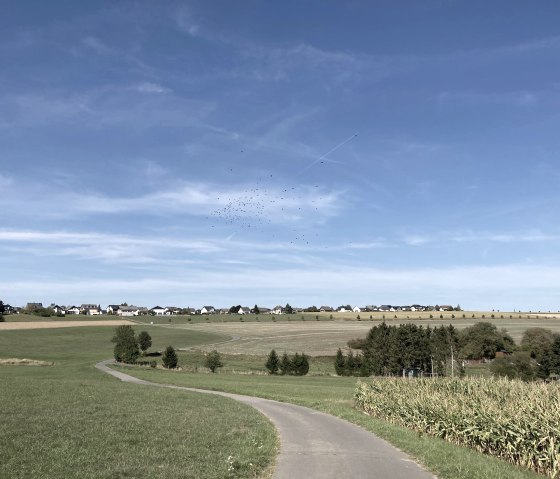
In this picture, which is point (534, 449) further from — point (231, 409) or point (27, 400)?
point (27, 400)

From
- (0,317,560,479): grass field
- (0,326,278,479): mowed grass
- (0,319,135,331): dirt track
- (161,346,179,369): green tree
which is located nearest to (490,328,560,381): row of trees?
(161,346,179,369): green tree

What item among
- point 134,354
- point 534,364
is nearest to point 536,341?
point 534,364

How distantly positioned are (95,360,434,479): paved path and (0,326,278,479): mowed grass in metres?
0.69

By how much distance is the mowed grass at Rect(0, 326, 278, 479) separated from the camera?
13.1 m

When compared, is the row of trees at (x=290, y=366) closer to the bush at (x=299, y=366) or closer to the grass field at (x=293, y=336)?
the bush at (x=299, y=366)

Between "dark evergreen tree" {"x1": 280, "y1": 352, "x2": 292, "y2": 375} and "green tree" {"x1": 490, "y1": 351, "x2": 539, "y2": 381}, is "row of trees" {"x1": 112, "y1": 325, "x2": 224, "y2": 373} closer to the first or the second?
"dark evergreen tree" {"x1": 280, "y1": 352, "x2": 292, "y2": 375}

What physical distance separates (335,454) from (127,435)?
7.42 meters

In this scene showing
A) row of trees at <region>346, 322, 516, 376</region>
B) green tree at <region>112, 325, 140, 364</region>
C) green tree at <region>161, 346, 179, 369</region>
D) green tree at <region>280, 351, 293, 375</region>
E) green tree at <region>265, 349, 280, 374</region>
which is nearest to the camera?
green tree at <region>161, 346, 179, 369</region>

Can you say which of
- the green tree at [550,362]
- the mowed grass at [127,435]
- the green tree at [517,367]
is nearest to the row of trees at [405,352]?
the green tree at [517,367]

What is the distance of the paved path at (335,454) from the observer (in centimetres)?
1306

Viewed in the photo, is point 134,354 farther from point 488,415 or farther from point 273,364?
point 488,415

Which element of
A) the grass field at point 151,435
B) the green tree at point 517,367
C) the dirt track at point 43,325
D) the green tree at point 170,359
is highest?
the dirt track at point 43,325

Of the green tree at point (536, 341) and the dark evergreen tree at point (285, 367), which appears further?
the green tree at point (536, 341)

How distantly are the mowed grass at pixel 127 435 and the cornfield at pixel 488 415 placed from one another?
6465 mm
